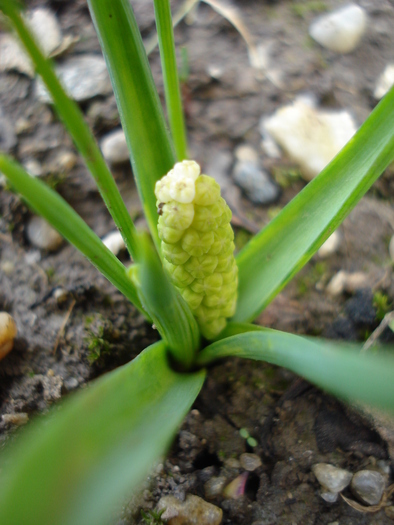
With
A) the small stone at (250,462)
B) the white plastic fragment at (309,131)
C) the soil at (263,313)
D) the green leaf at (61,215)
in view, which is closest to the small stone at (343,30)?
the soil at (263,313)

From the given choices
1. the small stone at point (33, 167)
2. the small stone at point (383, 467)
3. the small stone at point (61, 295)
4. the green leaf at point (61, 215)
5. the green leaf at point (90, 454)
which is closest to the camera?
the green leaf at point (90, 454)

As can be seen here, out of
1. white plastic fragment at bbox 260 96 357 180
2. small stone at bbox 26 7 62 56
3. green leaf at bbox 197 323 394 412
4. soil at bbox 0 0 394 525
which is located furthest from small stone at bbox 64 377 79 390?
small stone at bbox 26 7 62 56

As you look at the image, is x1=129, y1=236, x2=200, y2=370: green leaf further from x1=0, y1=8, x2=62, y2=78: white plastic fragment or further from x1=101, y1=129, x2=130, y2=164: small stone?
x1=0, y1=8, x2=62, y2=78: white plastic fragment

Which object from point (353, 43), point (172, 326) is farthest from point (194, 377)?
point (353, 43)

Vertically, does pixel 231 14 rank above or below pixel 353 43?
above

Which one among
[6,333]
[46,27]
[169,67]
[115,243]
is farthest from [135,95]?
[46,27]

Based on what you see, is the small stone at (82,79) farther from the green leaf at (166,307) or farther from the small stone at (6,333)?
the green leaf at (166,307)

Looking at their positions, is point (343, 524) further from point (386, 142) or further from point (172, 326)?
point (386, 142)
